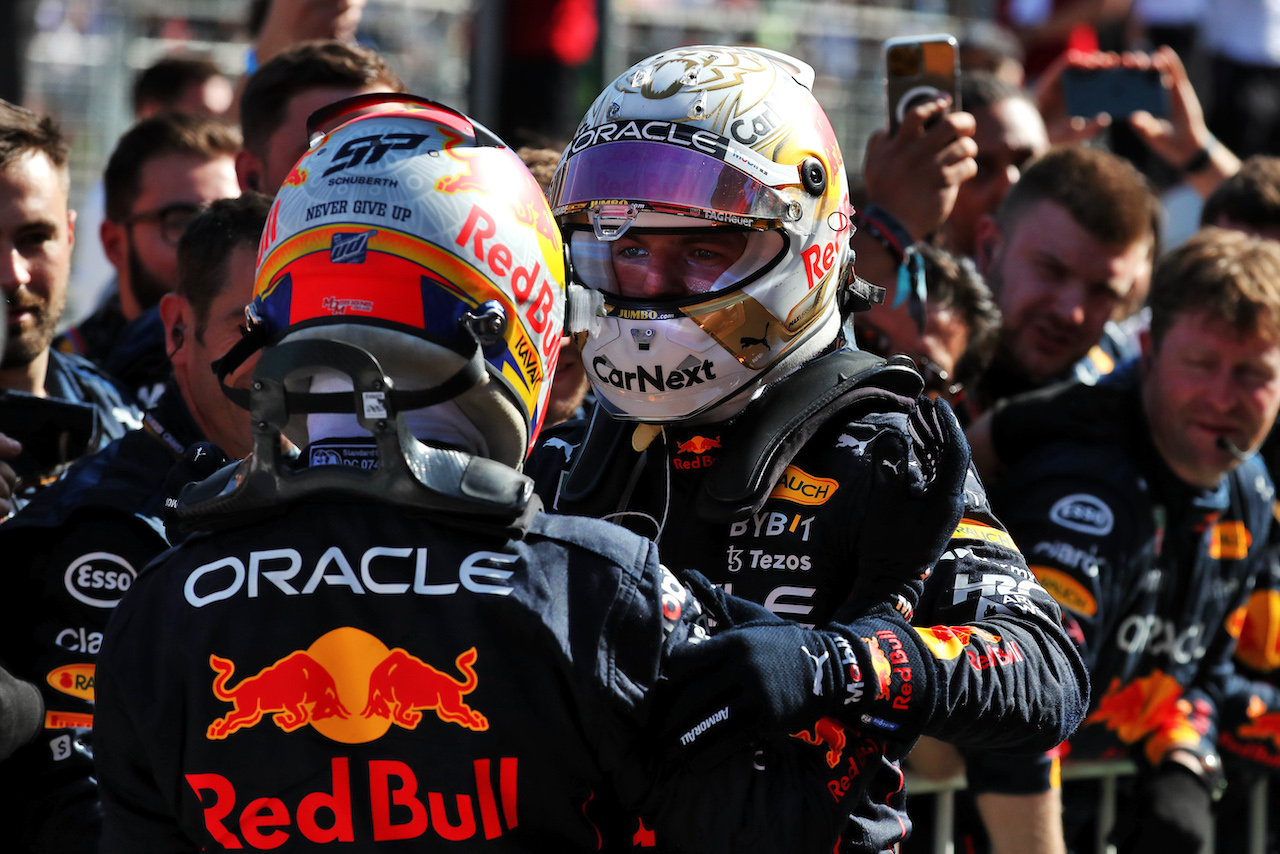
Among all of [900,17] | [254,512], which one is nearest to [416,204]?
[254,512]

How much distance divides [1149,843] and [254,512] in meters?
2.70

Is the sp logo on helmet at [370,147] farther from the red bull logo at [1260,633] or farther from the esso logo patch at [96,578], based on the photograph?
the red bull logo at [1260,633]

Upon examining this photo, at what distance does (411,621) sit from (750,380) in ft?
3.03

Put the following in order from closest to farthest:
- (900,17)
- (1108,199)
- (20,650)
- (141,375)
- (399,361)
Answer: (399,361)
(20,650)
(141,375)
(1108,199)
(900,17)

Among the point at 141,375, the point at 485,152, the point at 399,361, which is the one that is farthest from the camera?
the point at 141,375

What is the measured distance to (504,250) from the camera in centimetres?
177

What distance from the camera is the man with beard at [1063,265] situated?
4.31m

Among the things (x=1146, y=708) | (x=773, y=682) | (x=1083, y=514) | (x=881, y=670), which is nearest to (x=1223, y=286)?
(x=1083, y=514)

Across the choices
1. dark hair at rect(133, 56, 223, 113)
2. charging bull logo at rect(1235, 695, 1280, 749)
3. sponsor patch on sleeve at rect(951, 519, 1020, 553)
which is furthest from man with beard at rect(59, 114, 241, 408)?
charging bull logo at rect(1235, 695, 1280, 749)

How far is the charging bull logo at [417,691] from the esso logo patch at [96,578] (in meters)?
1.26

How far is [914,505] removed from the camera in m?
2.06

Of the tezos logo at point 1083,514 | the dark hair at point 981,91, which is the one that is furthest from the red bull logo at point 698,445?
the dark hair at point 981,91

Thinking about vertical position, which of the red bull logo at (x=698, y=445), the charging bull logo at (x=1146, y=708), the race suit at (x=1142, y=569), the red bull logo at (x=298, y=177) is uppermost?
the red bull logo at (x=298, y=177)

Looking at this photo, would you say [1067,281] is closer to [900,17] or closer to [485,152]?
[485,152]
